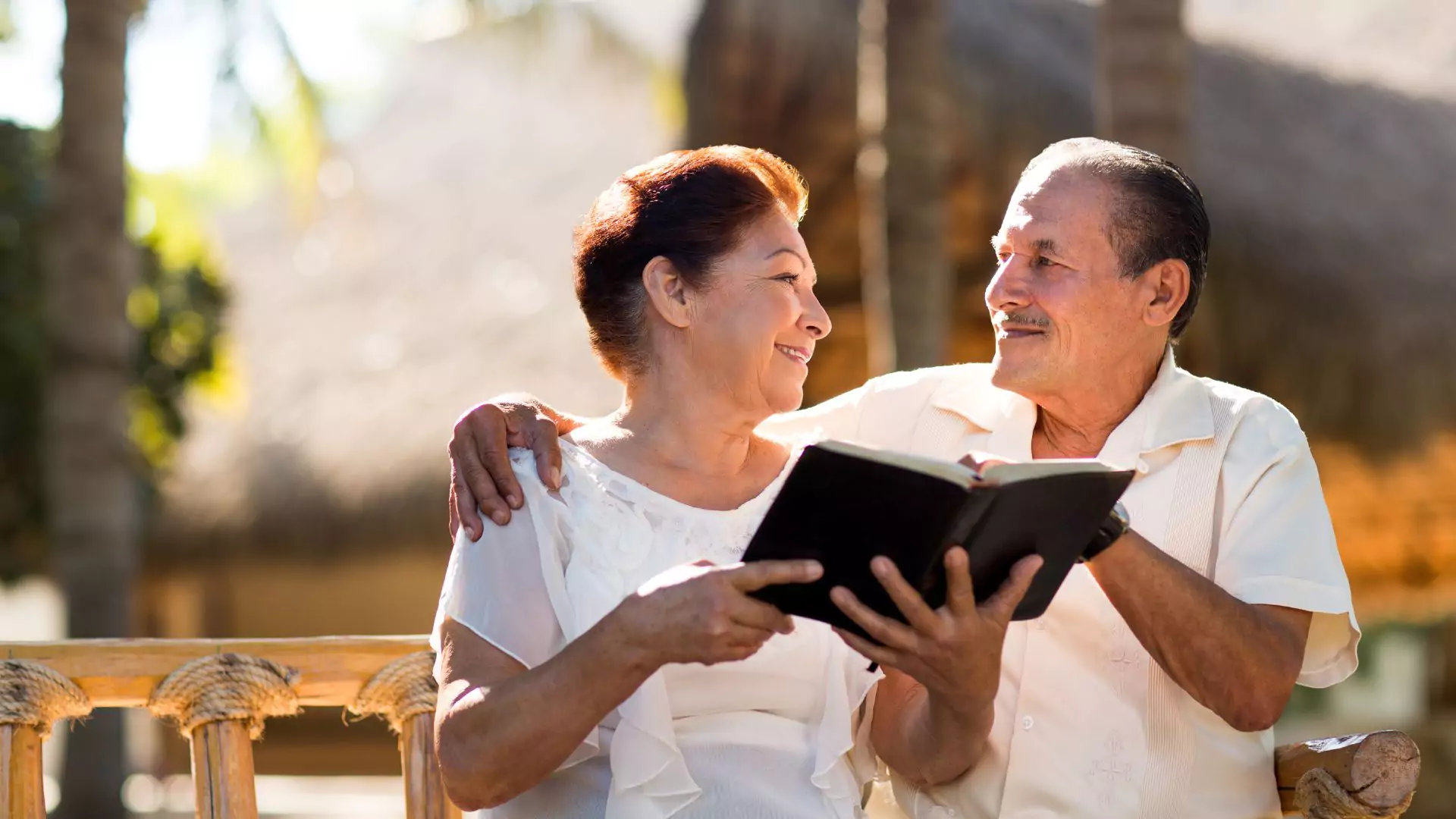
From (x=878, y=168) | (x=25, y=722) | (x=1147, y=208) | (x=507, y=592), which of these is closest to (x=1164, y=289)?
(x=1147, y=208)

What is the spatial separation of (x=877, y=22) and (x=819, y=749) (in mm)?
4501

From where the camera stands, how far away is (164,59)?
8.98 m

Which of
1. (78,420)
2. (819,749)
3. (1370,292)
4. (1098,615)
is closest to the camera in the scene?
(819,749)

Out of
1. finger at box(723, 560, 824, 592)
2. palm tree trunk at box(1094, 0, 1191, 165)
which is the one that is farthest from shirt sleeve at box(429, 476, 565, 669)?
palm tree trunk at box(1094, 0, 1191, 165)

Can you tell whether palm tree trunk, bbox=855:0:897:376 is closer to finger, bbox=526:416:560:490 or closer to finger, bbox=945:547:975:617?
finger, bbox=526:416:560:490

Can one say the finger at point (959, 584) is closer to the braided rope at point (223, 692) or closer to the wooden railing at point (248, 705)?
the wooden railing at point (248, 705)

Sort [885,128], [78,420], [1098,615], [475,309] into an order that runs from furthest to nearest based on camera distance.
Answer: [475,309] → [78,420] → [885,128] → [1098,615]

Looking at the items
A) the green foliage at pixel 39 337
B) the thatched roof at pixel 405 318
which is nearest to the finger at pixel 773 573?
the green foliage at pixel 39 337

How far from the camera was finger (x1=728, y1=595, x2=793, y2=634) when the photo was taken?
1941mm

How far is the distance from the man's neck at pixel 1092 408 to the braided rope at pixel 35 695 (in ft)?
5.70

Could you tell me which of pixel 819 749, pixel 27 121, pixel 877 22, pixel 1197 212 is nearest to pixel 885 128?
pixel 877 22

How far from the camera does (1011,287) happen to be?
2.75m

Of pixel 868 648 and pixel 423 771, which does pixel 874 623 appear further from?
pixel 423 771

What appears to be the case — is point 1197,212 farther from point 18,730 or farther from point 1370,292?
point 1370,292
